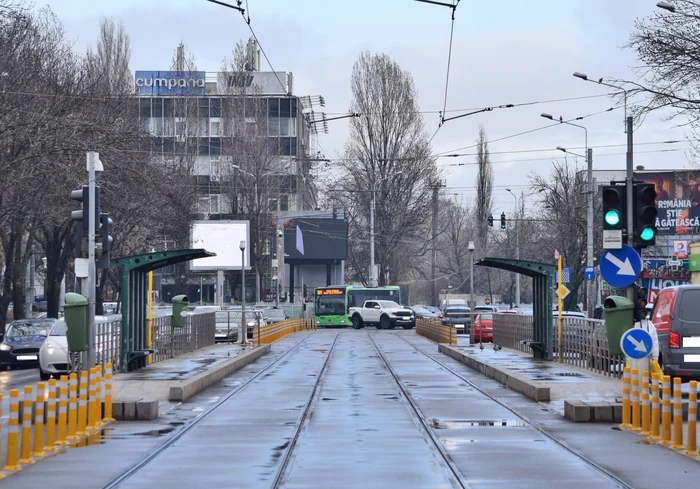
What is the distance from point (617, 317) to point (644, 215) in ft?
5.09

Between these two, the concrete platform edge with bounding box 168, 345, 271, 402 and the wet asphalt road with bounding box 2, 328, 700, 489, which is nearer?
the wet asphalt road with bounding box 2, 328, 700, 489

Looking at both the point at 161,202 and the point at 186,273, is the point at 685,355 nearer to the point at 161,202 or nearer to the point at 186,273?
the point at 161,202

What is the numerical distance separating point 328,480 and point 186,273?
209ft

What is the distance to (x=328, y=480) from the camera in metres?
10.6

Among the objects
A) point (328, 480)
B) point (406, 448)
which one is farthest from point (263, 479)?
point (406, 448)

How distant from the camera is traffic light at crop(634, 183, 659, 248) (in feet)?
52.0

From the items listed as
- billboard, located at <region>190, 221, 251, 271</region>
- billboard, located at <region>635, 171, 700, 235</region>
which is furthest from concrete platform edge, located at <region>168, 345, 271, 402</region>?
billboard, located at <region>635, 171, 700, 235</region>

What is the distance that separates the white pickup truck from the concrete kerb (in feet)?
116

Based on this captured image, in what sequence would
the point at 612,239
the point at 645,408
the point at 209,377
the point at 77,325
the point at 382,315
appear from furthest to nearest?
the point at 382,315
the point at 209,377
the point at 77,325
the point at 612,239
the point at 645,408

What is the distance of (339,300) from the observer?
71875mm

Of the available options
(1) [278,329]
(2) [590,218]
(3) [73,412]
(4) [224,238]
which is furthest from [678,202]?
(3) [73,412]

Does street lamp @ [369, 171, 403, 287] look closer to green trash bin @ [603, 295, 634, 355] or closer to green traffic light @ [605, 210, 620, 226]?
green trash bin @ [603, 295, 634, 355]

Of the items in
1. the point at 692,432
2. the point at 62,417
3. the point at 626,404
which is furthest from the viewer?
the point at 626,404

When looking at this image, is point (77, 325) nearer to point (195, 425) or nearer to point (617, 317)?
point (195, 425)
